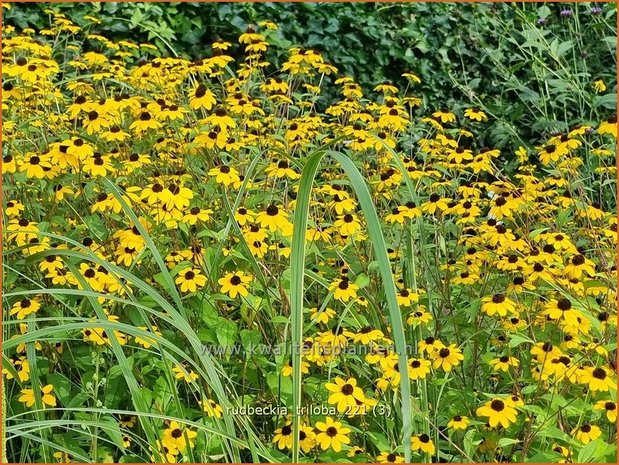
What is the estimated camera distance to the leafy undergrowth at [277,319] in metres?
1.54

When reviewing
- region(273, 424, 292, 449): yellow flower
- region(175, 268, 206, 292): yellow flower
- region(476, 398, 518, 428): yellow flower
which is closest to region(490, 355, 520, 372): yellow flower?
region(476, 398, 518, 428): yellow flower

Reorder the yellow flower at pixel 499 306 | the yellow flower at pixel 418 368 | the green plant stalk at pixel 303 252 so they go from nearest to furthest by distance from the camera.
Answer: the green plant stalk at pixel 303 252
the yellow flower at pixel 418 368
the yellow flower at pixel 499 306

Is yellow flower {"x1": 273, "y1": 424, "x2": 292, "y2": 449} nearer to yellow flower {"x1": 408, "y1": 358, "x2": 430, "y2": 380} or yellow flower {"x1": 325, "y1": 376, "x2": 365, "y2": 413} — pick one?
yellow flower {"x1": 325, "y1": 376, "x2": 365, "y2": 413}

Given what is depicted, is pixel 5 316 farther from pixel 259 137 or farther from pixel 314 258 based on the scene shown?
pixel 259 137

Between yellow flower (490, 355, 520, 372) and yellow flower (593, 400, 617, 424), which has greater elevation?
yellow flower (593, 400, 617, 424)

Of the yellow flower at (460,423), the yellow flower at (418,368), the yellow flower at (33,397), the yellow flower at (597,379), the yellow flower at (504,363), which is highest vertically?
the yellow flower at (597,379)

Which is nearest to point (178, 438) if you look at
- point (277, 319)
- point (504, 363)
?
point (277, 319)

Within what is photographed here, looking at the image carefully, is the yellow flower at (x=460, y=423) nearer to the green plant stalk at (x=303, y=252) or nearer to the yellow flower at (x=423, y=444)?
the yellow flower at (x=423, y=444)

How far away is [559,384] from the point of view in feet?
5.50

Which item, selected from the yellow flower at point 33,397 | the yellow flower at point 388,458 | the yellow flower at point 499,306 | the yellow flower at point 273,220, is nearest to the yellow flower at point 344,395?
the yellow flower at point 388,458

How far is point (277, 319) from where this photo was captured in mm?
1711

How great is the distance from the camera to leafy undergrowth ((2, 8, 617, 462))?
154 centimetres

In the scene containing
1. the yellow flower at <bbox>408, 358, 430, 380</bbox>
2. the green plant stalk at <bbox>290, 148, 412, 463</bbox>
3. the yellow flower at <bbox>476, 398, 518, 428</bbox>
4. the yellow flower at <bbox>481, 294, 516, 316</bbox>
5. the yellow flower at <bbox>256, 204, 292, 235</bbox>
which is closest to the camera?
the green plant stalk at <bbox>290, 148, 412, 463</bbox>

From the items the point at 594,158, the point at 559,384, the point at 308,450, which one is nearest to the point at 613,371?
the point at 559,384
